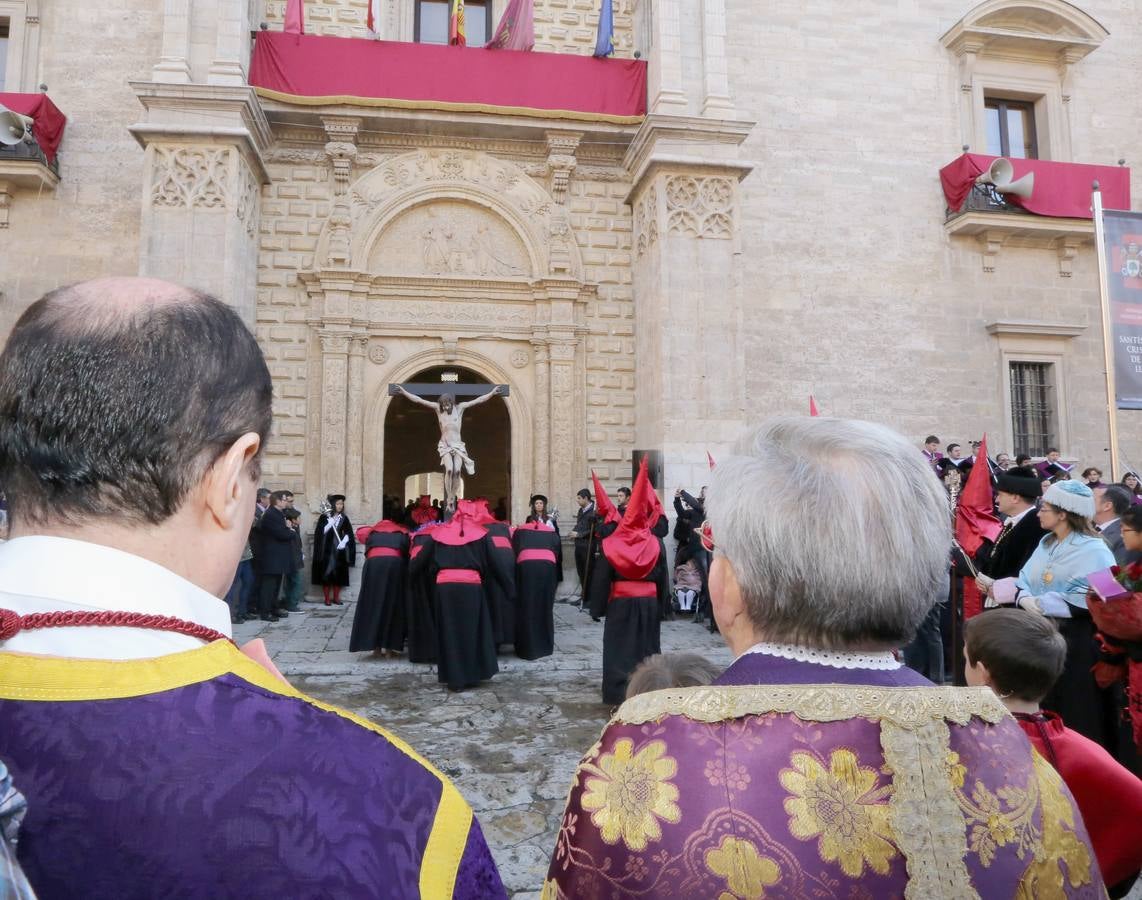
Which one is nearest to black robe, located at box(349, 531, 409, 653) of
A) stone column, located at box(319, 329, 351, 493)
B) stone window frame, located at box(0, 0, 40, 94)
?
stone column, located at box(319, 329, 351, 493)

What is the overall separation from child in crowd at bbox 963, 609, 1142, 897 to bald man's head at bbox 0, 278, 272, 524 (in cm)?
214

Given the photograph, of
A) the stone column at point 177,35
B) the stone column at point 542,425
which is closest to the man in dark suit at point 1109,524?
the stone column at point 542,425

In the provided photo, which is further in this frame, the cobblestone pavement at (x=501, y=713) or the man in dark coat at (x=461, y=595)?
the man in dark coat at (x=461, y=595)

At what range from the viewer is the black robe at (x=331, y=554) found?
1135 cm

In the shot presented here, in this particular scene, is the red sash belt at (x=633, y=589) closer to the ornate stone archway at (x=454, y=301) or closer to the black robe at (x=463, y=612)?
the black robe at (x=463, y=612)

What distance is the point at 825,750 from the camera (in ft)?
3.84

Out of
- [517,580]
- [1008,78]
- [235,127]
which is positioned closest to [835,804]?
[517,580]

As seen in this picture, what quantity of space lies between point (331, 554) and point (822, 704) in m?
10.9

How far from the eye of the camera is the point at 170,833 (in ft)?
2.57

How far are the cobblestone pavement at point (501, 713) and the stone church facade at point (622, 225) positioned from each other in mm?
4090

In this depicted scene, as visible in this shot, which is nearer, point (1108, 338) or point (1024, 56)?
point (1108, 338)

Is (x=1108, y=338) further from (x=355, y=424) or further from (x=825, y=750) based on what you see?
(x=355, y=424)

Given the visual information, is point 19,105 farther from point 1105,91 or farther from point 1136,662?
point 1105,91

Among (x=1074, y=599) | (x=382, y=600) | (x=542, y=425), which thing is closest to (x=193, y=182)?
(x=542, y=425)
